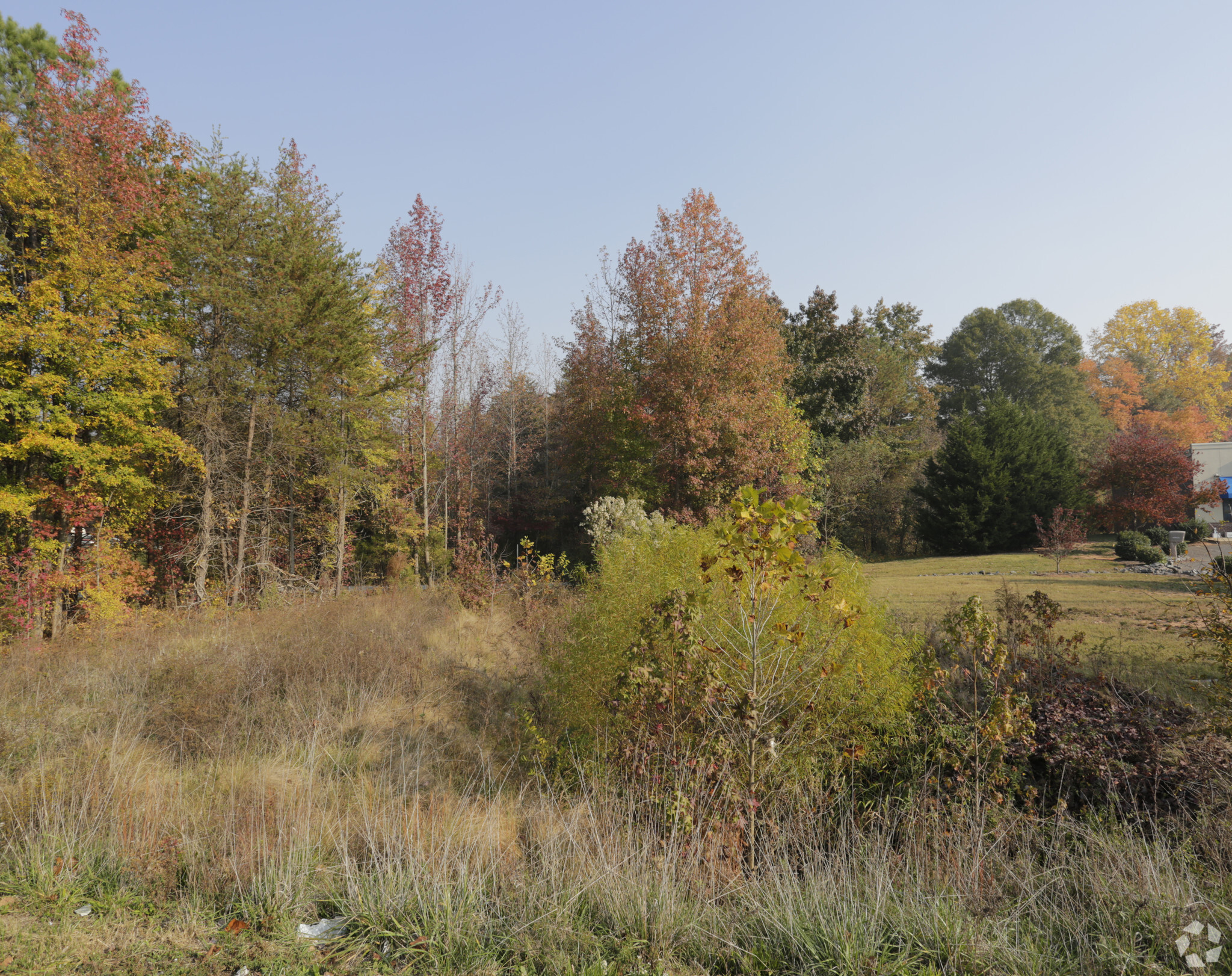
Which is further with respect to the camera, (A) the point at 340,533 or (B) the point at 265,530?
(A) the point at 340,533

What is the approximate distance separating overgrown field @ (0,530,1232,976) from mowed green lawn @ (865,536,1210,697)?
6.34ft

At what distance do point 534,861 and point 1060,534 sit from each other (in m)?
A: 16.7

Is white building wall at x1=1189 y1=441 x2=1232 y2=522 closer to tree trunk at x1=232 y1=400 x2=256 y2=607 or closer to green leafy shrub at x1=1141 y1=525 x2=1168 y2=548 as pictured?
green leafy shrub at x1=1141 y1=525 x2=1168 y2=548

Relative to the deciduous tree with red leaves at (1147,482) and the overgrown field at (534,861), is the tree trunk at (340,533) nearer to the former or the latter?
the overgrown field at (534,861)

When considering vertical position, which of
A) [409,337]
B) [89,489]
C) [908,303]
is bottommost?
[89,489]

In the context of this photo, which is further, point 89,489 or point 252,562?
point 252,562

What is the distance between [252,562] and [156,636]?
215 inches

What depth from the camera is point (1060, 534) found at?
1541 centimetres

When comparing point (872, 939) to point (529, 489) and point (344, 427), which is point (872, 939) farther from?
point (529, 489)

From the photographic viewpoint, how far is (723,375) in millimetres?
16094

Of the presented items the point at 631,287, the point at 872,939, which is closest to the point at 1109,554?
the point at 631,287

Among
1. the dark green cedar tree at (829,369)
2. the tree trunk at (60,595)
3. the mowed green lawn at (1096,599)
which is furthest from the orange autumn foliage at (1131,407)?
the tree trunk at (60,595)

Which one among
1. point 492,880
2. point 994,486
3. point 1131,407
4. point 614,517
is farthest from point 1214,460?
point 492,880

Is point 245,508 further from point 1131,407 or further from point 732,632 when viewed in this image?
point 1131,407
